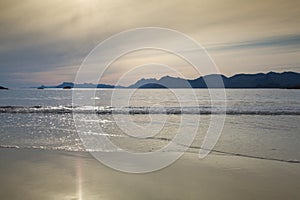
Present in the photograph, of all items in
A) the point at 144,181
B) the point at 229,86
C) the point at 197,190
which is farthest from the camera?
the point at 229,86

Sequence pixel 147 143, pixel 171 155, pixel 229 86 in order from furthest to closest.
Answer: pixel 229 86
pixel 147 143
pixel 171 155

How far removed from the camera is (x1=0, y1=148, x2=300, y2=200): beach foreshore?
18.2ft

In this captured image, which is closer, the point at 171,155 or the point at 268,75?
the point at 171,155

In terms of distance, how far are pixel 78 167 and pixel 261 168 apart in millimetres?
4952

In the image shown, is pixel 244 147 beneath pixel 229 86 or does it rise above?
beneath

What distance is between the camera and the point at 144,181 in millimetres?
6469

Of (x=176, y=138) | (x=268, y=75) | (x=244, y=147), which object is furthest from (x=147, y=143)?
(x=268, y=75)

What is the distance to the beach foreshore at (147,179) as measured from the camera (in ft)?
18.2

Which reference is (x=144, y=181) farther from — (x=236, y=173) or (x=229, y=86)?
(x=229, y=86)

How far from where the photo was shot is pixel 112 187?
597 centimetres

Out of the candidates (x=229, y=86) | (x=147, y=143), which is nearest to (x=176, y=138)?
(x=147, y=143)

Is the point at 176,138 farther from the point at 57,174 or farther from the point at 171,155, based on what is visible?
the point at 57,174

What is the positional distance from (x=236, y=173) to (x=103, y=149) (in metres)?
4.88

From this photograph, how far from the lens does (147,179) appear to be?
6.64m
